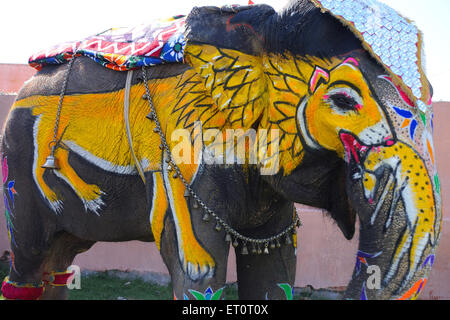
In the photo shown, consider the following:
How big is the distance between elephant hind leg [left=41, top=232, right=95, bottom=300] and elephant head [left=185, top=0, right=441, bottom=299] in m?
1.30

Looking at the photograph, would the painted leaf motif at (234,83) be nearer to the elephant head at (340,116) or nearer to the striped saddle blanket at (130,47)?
the elephant head at (340,116)

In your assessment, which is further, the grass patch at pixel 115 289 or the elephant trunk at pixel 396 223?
the grass patch at pixel 115 289

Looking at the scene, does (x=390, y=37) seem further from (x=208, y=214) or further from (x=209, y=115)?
(x=208, y=214)

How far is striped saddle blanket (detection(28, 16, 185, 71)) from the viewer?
1964 mm

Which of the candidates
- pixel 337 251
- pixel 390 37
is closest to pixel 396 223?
pixel 390 37

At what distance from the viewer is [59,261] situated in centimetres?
280

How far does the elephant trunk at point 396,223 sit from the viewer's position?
1.46 metres

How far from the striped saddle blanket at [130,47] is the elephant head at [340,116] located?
0.09 metres

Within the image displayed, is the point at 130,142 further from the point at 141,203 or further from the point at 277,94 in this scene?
the point at 277,94

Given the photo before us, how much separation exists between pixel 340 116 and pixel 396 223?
0.36 m

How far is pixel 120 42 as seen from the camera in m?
2.17

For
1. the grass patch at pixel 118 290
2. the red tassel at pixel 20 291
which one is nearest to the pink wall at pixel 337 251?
the grass patch at pixel 118 290

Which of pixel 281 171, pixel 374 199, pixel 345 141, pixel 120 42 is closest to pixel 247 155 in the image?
pixel 281 171

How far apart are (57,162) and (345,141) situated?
1238 millimetres
